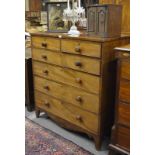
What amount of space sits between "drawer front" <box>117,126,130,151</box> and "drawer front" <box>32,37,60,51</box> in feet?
2.87

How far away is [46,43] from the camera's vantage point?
2.06 metres

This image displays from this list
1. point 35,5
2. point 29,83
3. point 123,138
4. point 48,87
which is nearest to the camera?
point 123,138

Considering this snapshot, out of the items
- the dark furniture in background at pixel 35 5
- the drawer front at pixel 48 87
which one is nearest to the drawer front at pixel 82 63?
the drawer front at pixel 48 87

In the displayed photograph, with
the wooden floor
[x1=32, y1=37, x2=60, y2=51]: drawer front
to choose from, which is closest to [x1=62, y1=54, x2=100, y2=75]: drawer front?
[x1=32, y1=37, x2=60, y2=51]: drawer front

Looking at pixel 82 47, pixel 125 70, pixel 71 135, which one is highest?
pixel 82 47

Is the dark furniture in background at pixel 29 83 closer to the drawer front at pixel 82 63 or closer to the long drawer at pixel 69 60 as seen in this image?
the long drawer at pixel 69 60

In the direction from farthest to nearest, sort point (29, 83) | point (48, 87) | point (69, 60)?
point (29, 83), point (48, 87), point (69, 60)

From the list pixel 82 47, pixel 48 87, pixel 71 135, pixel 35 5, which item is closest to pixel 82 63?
pixel 82 47

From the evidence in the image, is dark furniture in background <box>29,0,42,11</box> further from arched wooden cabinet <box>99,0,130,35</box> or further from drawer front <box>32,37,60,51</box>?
arched wooden cabinet <box>99,0,130,35</box>

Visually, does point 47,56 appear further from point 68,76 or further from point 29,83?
point 29,83

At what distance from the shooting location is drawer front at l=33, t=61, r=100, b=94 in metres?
1.74

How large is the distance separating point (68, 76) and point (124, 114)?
618mm
